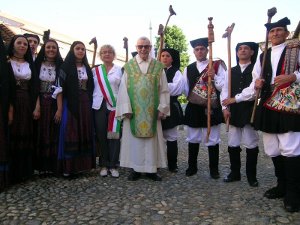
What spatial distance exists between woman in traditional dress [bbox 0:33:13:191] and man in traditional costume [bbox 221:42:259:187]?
2716 mm

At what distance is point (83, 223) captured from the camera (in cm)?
296

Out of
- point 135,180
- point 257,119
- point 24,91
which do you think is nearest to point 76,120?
point 24,91

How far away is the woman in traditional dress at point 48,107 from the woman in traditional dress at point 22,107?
0.15 metres

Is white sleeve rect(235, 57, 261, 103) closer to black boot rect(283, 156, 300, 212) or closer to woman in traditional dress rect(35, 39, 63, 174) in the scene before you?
black boot rect(283, 156, 300, 212)

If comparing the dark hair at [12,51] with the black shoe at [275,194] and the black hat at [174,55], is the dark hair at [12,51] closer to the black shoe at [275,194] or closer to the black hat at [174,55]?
the black hat at [174,55]

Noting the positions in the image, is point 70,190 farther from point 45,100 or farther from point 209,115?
point 209,115

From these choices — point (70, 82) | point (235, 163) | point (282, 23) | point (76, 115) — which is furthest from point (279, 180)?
point (70, 82)

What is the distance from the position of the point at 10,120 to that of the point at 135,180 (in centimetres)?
181

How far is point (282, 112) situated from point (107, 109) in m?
2.44

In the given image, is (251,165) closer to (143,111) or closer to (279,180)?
(279,180)

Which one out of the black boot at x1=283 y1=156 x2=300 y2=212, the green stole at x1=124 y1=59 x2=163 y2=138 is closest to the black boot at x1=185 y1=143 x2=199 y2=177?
the green stole at x1=124 y1=59 x2=163 y2=138

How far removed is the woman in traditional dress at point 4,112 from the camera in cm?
379

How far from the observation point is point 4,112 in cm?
385

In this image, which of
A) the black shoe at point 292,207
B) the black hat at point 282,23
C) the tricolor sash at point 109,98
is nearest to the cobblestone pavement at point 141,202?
the black shoe at point 292,207
